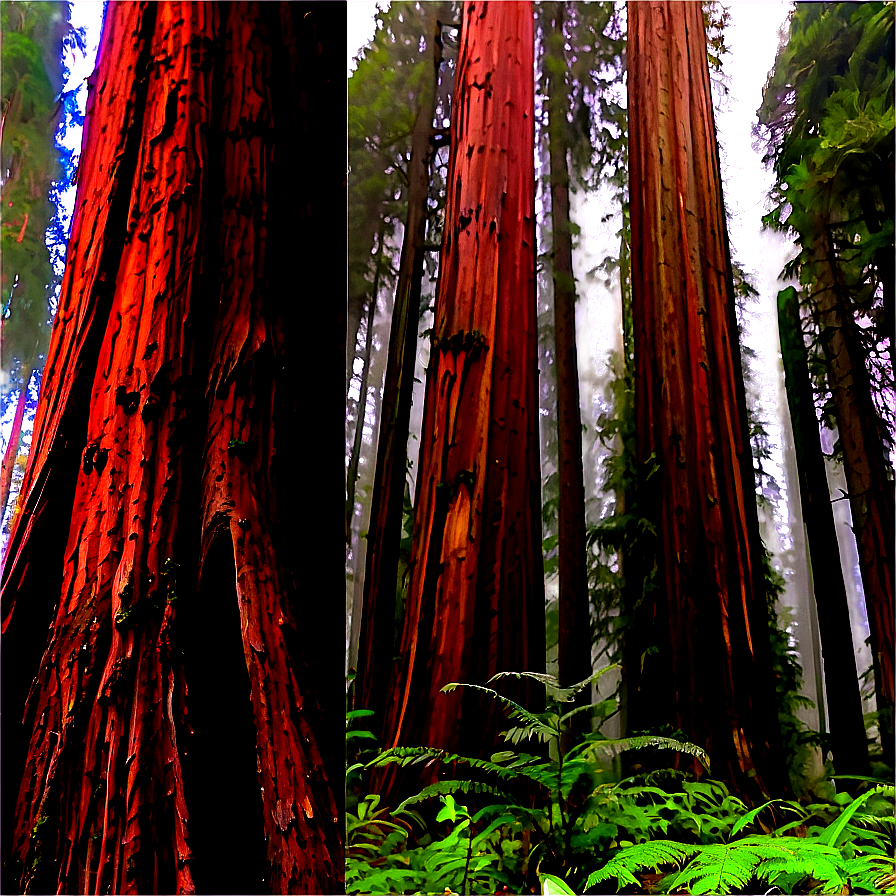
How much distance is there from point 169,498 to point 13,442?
477 millimetres

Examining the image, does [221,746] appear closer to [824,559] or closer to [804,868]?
[804,868]

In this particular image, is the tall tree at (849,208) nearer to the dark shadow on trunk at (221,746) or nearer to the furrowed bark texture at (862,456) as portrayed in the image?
the furrowed bark texture at (862,456)

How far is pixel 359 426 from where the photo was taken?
68.4 inches

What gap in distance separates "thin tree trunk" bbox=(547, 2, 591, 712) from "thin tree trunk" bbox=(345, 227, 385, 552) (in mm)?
483

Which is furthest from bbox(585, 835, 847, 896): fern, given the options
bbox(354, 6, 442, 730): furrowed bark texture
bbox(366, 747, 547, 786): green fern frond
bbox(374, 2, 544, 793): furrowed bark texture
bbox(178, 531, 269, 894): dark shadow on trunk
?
bbox(178, 531, 269, 894): dark shadow on trunk

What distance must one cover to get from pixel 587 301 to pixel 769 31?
2.88ft

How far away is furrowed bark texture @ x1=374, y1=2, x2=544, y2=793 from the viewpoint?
61.2 inches

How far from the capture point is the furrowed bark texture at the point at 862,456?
62.4 inches

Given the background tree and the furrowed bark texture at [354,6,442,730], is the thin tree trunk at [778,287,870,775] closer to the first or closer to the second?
the furrowed bark texture at [354,6,442,730]

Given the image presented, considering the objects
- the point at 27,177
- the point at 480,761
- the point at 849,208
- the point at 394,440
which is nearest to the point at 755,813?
the point at 480,761

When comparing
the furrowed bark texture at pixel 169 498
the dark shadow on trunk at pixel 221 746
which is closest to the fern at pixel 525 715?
the furrowed bark texture at pixel 169 498

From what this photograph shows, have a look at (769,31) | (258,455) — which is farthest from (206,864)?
(769,31)

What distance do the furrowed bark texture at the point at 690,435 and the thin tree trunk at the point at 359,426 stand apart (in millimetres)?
691

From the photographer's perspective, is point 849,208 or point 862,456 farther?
point 849,208
